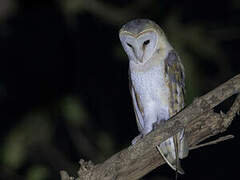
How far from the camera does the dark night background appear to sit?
5531mm

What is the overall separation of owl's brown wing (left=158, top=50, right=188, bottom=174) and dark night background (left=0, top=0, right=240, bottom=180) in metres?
1.80

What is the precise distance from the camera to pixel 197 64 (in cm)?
562

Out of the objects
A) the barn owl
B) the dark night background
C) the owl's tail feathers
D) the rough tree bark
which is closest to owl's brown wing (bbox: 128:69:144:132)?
the barn owl

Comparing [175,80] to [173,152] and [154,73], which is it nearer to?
[154,73]

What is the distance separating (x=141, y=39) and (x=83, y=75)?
305cm

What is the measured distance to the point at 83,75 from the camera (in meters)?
6.24

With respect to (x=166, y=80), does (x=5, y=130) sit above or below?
above

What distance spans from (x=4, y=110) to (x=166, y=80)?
323 cm

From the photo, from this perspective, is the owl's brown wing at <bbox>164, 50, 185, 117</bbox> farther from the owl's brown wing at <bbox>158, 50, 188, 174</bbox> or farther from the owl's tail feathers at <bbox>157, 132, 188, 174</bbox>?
the owl's tail feathers at <bbox>157, 132, 188, 174</bbox>

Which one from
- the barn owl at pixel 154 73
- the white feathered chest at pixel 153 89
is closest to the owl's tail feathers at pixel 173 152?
the barn owl at pixel 154 73

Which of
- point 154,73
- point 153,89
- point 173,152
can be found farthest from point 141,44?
point 173,152

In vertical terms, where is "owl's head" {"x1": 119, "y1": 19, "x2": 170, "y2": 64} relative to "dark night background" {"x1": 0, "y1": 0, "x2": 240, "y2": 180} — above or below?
below

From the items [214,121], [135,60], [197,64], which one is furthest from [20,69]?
[214,121]

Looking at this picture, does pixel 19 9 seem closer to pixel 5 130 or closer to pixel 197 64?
pixel 5 130
